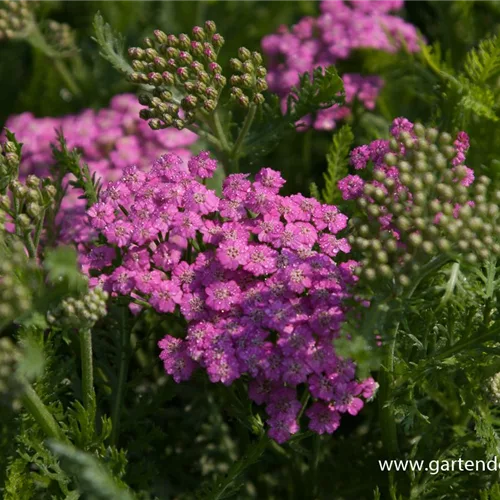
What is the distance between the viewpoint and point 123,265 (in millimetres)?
2479

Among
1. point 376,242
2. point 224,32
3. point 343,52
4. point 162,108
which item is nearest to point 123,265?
point 162,108

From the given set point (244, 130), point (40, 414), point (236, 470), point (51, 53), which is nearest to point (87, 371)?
point (40, 414)

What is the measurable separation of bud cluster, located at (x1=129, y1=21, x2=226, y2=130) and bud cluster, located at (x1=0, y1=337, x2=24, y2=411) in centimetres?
105

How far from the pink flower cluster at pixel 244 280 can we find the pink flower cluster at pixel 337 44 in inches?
58.6

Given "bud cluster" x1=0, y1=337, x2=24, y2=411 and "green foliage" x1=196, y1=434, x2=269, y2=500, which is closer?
"bud cluster" x1=0, y1=337, x2=24, y2=411

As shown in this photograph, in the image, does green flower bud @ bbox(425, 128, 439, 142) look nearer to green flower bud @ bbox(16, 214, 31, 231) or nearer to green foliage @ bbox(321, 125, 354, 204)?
green foliage @ bbox(321, 125, 354, 204)

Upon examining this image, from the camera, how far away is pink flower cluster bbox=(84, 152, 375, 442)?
7.39ft

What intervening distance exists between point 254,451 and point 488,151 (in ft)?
5.90

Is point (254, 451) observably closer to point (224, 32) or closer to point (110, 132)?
point (110, 132)

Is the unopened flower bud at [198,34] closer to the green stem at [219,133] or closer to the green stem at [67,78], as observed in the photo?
the green stem at [219,133]

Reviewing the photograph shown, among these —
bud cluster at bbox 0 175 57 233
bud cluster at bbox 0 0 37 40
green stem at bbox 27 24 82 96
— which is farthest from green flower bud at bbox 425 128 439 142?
green stem at bbox 27 24 82 96

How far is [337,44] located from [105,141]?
141 cm

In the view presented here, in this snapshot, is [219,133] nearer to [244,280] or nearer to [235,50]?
[244,280]

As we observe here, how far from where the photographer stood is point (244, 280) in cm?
244
